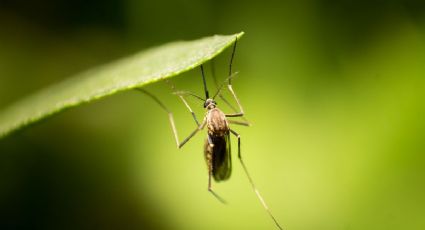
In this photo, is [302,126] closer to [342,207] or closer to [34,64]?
[342,207]

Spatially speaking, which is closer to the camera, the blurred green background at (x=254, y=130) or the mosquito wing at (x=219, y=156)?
the mosquito wing at (x=219, y=156)

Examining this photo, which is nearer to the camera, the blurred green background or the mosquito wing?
the mosquito wing

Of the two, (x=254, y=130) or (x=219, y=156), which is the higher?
(x=254, y=130)

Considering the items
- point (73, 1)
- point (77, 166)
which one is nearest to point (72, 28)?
point (73, 1)

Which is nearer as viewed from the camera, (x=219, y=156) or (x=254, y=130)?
(x=219, y=156)
